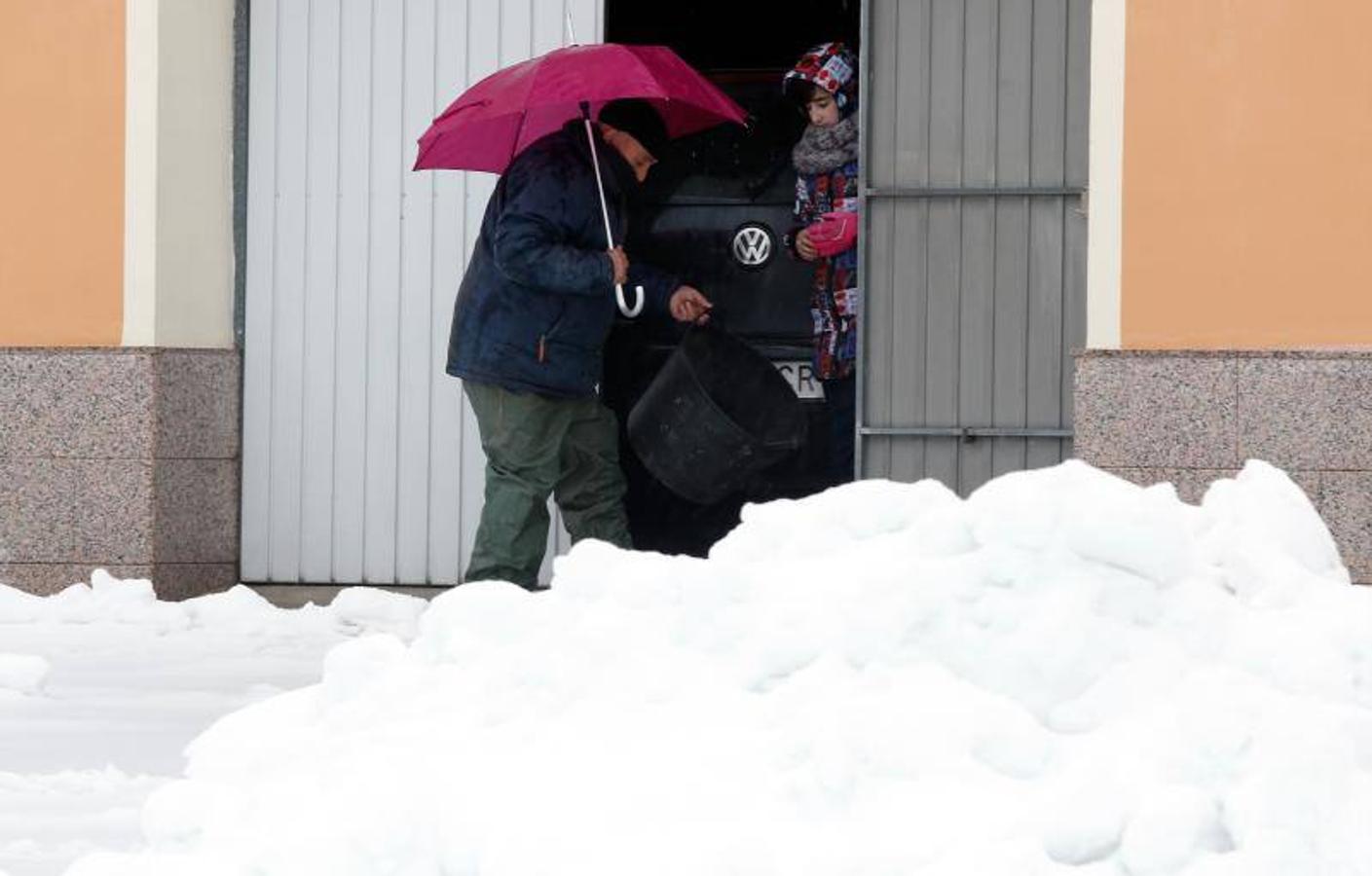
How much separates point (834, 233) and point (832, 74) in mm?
557

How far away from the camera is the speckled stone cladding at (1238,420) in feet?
23.2

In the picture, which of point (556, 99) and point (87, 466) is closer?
point (556, 99)

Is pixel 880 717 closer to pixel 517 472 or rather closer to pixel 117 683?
pixel 117 683

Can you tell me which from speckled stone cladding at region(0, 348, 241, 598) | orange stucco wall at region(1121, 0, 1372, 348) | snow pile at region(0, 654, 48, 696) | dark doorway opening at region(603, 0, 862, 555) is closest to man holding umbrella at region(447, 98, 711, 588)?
dark doorway opening at region(603, 0, 862, 555)

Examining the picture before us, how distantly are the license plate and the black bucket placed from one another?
2.42ft

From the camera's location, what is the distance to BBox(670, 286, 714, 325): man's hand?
7.67 meters

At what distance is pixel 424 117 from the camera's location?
8.60m

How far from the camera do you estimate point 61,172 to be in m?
8.23

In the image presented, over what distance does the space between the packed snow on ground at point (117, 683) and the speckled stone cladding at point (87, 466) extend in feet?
0.65

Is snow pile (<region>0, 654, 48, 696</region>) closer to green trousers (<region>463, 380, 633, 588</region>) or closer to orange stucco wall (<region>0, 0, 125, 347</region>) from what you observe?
green trousers (<region>463, 380, 633, 588</region>)

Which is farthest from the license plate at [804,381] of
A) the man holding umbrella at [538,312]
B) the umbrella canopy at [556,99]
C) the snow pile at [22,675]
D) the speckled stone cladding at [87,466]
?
the snow pile at [22,675]

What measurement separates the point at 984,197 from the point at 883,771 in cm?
470

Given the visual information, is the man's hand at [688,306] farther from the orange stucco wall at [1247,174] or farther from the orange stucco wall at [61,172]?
the orange stucco wall at [61,172]

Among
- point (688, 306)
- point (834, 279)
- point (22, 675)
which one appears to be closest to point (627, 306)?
point (688, 306)
